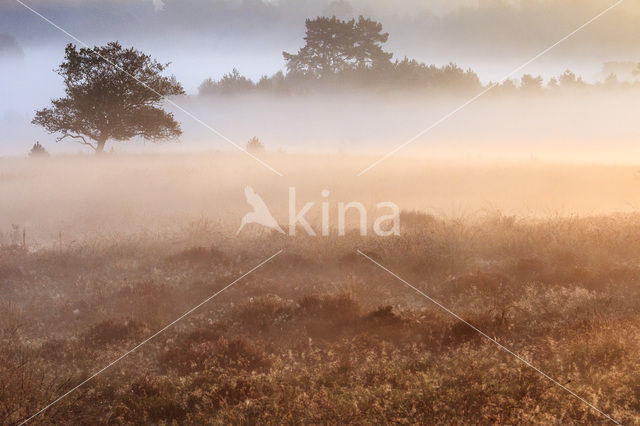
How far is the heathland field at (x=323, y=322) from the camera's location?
16.8ft

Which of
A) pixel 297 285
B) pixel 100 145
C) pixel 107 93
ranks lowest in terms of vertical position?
pixel 297 285

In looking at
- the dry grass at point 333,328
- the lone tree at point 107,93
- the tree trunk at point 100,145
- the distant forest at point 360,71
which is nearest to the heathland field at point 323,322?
the dry grass at point 333,328

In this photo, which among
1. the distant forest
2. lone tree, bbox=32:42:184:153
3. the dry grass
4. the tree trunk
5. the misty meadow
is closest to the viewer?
the dry grass

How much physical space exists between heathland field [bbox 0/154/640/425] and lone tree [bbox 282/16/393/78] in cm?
3826

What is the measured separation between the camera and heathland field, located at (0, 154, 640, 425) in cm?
511

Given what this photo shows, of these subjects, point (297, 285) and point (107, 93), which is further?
point (107, 93)

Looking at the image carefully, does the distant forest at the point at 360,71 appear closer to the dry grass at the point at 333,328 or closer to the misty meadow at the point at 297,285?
the misty meadow at the point at 297,285

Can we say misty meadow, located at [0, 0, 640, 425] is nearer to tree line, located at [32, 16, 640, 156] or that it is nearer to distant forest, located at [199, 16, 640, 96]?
tree line, located at [32, 16, 640, 156]

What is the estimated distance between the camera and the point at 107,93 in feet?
82.2

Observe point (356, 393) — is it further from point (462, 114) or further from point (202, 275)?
point (462, 114)

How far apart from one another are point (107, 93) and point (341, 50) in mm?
31826

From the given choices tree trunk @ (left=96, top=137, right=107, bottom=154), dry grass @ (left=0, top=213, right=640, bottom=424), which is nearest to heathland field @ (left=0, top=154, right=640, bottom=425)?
dry grass @ (left=0, top=213, right=640, bottom=424)

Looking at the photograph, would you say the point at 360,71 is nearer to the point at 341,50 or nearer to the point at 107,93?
the point at 341,50

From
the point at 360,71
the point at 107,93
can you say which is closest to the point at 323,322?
the point at 107,93
